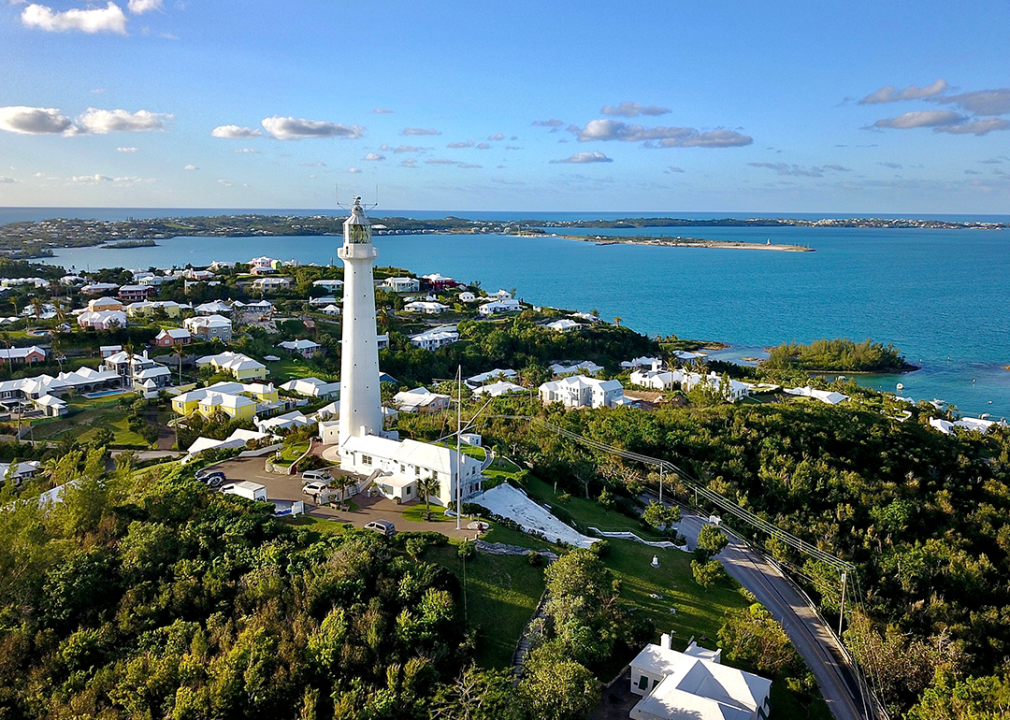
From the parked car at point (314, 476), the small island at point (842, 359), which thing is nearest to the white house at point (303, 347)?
the parked car at point (314, 476)

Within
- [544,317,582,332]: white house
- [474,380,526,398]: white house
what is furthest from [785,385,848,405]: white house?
[544,317,582,332]: white house

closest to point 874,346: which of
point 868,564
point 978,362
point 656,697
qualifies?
point 978,362

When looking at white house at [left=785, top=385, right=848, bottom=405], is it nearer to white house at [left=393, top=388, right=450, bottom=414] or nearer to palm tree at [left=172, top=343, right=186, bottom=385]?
white house at [left=393, top=388, right=450, bottom=414]

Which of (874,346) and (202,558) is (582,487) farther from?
(874,346)

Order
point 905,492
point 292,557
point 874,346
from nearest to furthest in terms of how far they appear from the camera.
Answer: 1. point 292,557
2. point 905,492
3. point 874,346

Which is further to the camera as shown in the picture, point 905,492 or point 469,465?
point 905,492

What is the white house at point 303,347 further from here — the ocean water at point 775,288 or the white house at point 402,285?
the ocean water at point 775,288
